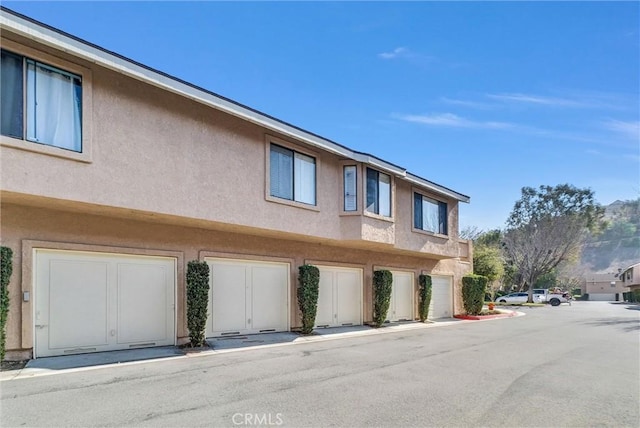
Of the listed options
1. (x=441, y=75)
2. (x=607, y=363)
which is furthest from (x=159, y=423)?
(x=441, y=75)

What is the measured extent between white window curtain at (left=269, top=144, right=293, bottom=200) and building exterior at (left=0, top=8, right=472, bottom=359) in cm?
5

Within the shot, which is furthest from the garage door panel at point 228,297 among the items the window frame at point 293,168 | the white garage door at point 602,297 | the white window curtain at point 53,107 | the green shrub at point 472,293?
the white garage door at point 602,297

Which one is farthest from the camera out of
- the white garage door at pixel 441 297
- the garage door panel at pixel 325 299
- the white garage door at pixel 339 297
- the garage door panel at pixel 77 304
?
the white garage door at pixel 441 297

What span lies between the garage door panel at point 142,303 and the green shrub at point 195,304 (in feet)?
2.57

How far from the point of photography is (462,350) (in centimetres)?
1196

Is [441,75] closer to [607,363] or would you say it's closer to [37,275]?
[607,363]

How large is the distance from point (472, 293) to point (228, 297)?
15561 mm

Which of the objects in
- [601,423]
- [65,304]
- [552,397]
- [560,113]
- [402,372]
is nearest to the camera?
[601,423]

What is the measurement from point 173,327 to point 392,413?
7238mm

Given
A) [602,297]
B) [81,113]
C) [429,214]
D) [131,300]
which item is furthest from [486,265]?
[602,297]

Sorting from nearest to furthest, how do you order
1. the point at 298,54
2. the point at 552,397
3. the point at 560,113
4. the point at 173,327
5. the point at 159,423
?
the point at 159,423, the point at 552,397, the point at 173,327, the point at 298,54, the point at 560,113

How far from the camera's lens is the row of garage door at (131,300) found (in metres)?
9.55

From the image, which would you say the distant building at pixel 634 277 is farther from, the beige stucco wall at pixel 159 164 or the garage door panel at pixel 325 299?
the beige stucco wall at pixel 159 164

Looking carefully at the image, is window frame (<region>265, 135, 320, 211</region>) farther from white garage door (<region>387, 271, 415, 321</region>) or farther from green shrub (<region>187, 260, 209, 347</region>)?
white garage door (<region>387, 271, 415, 321</region>)
